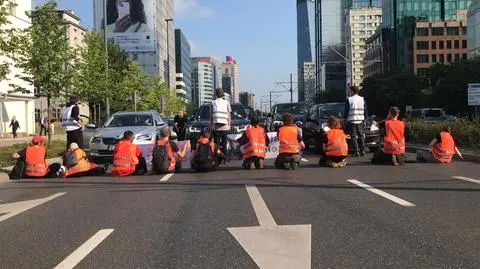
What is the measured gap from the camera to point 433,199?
8.83 m

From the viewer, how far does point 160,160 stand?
44.6ft

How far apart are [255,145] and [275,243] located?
25.6ft

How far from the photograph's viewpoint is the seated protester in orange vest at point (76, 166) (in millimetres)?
13812

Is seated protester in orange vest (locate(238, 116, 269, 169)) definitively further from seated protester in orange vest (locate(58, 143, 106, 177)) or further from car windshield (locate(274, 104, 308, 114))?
car windshield (locate(274, 104, 308, 114))

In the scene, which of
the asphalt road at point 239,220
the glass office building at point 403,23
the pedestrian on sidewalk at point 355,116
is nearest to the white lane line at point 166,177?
the asphalt road at point 239,220

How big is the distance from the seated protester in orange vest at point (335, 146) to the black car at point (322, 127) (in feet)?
10.1

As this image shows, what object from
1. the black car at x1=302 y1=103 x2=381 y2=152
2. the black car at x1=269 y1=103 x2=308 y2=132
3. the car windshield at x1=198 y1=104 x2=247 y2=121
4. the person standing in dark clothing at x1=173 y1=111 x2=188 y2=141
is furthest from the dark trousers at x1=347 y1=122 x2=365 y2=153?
the person standing in dark clothing at x1=173 y1=111 x2=188 y2=141

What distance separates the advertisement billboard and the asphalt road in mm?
106939

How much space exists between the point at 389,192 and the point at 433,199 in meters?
0.91

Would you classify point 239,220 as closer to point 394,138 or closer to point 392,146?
point 394,138

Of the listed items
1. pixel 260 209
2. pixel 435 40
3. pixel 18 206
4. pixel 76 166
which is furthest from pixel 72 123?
pixel 435 40

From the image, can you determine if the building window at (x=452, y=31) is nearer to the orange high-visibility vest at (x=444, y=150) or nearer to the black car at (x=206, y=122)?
the black car at (x=206, y=122)

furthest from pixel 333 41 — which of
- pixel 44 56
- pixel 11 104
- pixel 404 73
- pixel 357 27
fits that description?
pixel 44 56

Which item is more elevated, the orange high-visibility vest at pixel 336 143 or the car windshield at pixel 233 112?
the car windshield at pixel 233 112
